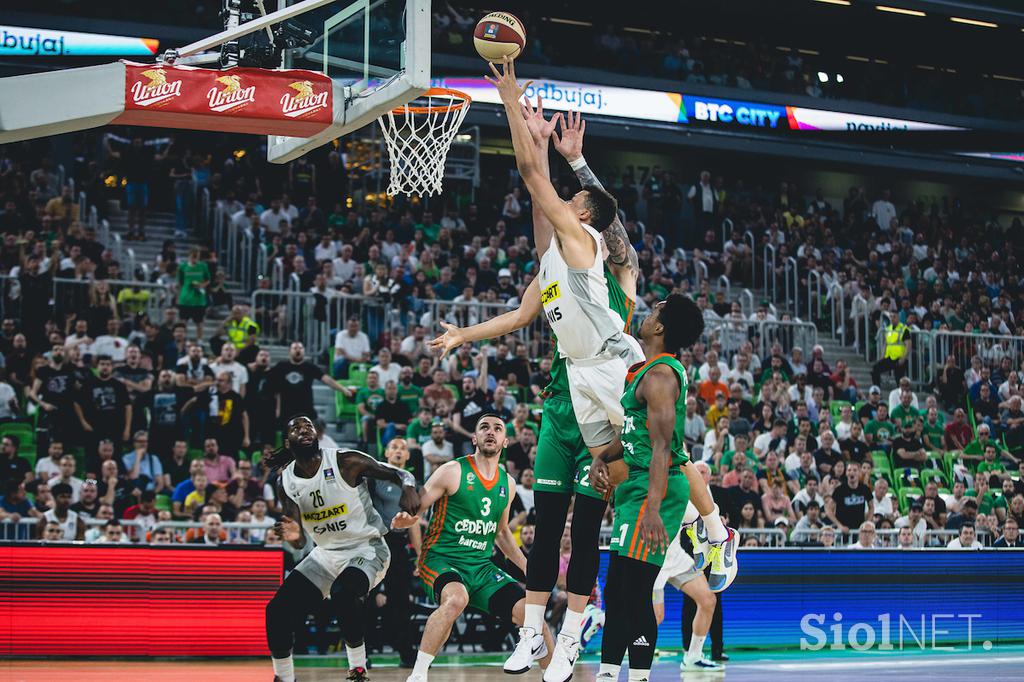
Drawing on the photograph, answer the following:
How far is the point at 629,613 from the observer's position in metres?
7.36

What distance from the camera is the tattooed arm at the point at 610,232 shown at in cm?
821

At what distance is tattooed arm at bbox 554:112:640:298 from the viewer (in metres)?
8.21

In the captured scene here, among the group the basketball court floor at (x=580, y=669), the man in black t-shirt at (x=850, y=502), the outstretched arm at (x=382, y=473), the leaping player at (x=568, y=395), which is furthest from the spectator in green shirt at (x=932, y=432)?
the leaping player at (x=568, y=395)

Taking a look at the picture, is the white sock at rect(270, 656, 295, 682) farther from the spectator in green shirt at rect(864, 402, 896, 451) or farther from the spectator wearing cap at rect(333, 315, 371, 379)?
the spectator in green shirt at rect(864, 402, 896, 451)

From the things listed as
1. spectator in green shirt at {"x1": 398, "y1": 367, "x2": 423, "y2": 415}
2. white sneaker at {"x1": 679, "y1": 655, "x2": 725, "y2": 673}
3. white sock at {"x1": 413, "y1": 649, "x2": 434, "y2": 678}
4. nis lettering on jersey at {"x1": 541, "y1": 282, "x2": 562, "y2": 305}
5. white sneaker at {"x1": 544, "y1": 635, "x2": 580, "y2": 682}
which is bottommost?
white sneaker at {"x1": 679, "y1": 655, "x2": 725, "y2": 673}

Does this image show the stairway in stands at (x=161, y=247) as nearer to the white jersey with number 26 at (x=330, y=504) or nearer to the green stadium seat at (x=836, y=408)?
the green stadium seat at (x=836, y=408)

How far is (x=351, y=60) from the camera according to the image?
1009cm

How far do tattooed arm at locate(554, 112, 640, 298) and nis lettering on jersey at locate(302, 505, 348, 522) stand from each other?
309 centimetres

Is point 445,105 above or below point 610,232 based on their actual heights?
above

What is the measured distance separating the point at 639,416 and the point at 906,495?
42.7 ft

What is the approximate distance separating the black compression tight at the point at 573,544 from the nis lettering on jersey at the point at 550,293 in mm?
1261

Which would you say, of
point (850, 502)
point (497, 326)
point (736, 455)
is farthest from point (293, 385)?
point (497, 326)

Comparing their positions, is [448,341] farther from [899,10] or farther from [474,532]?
[899,10]

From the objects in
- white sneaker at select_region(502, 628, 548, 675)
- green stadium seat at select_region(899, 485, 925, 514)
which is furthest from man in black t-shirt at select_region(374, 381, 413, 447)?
white sneaker at select_region(502, 628, 548, 675)
